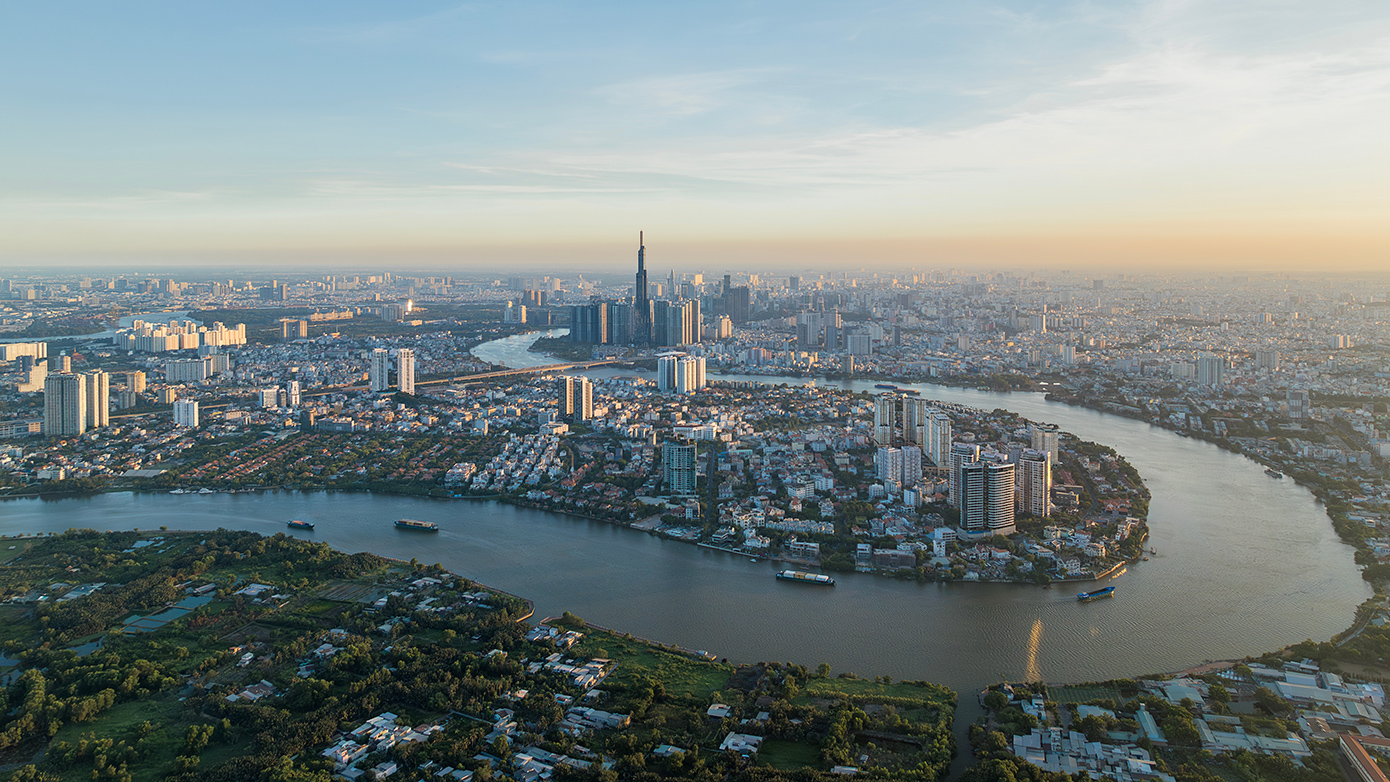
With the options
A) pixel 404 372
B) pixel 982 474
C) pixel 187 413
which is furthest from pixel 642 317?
pixel 982 474

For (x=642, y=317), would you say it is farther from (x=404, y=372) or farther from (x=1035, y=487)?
(x=1035, y=487)

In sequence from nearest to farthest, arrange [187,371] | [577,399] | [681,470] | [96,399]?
1. [681,470]
2. [96,399]
3. [577,399]
4. [187,371]

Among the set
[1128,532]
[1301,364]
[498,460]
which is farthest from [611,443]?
[1301,364]

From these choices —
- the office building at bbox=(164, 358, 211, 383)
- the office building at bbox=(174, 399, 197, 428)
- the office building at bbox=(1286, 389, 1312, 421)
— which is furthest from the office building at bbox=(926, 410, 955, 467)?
the office building at bbox=(164, 358, 211, 383)

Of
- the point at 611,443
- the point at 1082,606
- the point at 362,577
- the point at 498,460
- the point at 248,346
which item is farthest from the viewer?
the point at 248,346

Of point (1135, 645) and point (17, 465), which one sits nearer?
point (1135, 645)

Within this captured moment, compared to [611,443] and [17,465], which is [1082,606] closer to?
[611,443]
